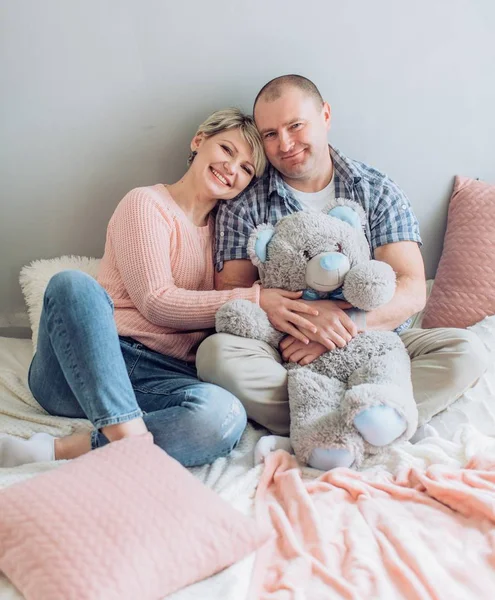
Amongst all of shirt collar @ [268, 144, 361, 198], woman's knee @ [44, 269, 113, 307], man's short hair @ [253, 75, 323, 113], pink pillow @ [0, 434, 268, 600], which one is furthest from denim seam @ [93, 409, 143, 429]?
man's short hair @ [253, 75, 323, 113]

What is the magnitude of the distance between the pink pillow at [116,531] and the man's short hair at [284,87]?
0.98 metres

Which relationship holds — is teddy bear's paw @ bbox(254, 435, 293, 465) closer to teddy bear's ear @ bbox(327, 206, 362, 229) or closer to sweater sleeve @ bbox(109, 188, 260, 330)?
sweater sleeve @ bbox(109, 188, 260, 330)

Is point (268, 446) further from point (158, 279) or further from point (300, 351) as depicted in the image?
point (158, 279)

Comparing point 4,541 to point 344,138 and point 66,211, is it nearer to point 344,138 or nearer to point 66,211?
point 66,211

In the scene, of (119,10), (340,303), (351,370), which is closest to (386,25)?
(119,10)

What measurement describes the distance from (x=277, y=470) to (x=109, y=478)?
0.36 m

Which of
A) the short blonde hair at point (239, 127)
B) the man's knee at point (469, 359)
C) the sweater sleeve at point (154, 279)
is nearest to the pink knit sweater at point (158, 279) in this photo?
the sweater sleeve at point (154, 279)

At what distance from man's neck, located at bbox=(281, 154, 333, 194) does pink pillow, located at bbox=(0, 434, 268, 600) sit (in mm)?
904

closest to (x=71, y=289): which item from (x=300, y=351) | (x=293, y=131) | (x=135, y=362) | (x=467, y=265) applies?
(x=135, y=362)

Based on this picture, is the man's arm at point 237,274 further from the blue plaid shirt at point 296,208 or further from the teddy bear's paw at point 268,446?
the teddy bear's paw at point 268,446

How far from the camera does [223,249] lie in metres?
1.50

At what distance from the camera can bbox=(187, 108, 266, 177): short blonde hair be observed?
4.92ft

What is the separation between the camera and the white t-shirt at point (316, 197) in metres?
1.57

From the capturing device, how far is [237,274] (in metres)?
1.50
